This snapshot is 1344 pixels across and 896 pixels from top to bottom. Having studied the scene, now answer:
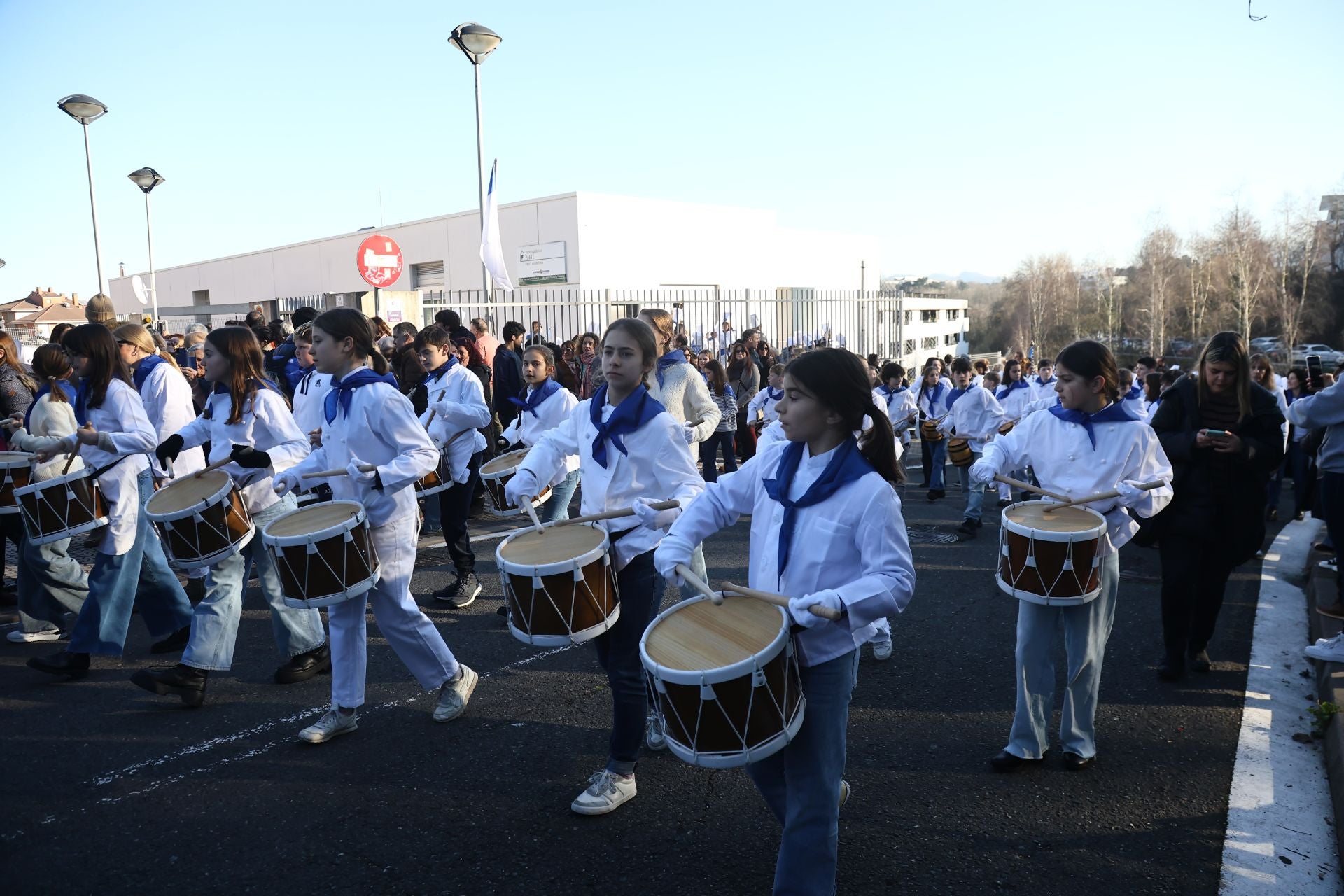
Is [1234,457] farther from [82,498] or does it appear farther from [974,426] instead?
[82,498]

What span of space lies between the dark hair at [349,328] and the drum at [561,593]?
1646mm

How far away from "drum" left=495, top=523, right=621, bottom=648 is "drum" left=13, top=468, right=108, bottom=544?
327 cm

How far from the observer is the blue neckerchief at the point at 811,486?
2754 mm

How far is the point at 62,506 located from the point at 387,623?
2.29 m

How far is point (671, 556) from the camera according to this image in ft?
9.52

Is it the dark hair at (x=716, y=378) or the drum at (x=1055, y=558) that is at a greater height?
the dark hair at (x=716, y=378)

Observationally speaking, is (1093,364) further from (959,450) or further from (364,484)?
(364,484)

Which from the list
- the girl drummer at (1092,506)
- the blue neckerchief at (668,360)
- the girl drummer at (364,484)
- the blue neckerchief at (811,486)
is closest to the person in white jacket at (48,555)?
the girl drummer at (364,484)

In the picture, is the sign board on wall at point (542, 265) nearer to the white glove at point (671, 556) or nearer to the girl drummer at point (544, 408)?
the girl drummer at point (544, 408)

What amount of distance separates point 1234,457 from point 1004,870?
3.10 meters

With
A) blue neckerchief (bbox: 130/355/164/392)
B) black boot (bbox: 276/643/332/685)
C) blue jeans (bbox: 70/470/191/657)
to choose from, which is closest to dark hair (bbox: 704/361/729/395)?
blue neckerchief (bbox: 130/355/164/392)

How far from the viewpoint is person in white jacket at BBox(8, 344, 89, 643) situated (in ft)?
20.2

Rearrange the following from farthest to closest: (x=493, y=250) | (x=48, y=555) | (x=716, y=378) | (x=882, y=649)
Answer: (x=493, y=250) < (x=716, y=378) < (x=48, y=555) < (x=882, y=649)

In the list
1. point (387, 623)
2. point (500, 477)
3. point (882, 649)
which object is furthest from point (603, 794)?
point (500, 477)
